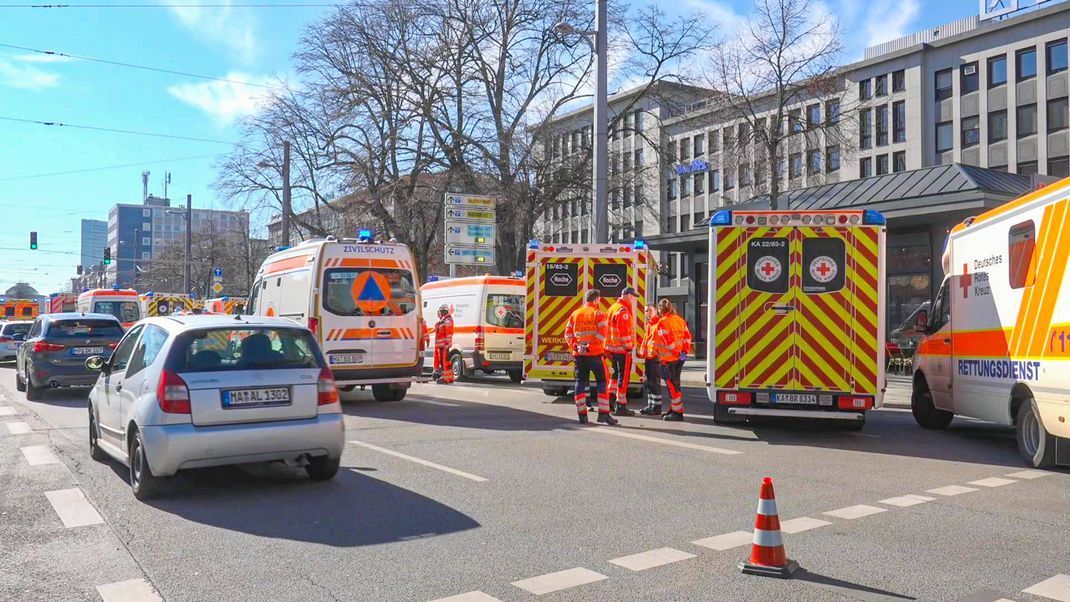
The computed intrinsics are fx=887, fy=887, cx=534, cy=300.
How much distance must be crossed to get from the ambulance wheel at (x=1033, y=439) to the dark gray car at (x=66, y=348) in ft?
48.1

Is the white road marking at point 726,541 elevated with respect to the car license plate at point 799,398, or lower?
lower

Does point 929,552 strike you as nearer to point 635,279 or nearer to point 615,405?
point 615,405

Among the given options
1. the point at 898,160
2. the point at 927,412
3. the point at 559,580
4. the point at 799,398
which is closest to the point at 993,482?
the point at 799,398

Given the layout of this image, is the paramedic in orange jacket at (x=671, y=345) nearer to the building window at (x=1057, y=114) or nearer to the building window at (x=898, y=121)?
the building window at (x=1057, y=114)

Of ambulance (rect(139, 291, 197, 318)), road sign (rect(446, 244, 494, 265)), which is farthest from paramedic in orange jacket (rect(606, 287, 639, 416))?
ambulance (rect(139, 291, 197, 318))

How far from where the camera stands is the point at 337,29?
31641 mm

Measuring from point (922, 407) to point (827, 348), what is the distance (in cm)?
→ 246

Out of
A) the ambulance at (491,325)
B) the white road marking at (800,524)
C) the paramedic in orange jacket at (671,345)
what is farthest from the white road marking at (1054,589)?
the ambulance at (491,325)

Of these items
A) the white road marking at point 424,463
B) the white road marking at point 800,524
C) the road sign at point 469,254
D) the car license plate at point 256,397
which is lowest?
the white road marking at point 800,524

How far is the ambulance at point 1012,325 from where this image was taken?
27.6 feet

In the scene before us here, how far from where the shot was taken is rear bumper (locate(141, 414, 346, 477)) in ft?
22.7

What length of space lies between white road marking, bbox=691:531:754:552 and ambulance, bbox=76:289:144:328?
27066 mm

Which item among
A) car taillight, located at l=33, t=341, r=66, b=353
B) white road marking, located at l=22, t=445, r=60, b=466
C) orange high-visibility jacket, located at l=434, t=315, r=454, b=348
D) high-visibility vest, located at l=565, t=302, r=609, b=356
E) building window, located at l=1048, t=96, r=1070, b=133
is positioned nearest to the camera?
white road marking, located at l=22, t=445, r=60, b=466

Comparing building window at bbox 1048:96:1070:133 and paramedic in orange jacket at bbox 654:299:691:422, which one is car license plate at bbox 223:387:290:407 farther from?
building window at bbox 1048:96:1070:133
